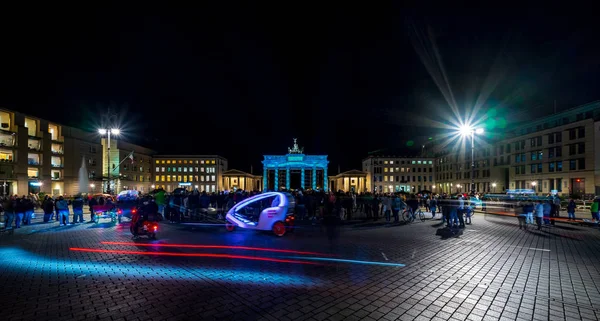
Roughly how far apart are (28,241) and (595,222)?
31134 mm

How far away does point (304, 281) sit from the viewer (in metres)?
Answer: 6.78

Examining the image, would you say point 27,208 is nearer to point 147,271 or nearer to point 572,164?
point 147,271

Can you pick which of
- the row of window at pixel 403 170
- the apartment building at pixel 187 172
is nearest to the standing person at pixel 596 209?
the row of window at pixel 403 170

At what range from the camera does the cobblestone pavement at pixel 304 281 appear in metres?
5.16

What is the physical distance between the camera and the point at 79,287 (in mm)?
6461

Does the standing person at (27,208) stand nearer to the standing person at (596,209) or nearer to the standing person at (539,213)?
the standing person at (539,213)

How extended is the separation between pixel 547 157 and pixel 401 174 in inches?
2041

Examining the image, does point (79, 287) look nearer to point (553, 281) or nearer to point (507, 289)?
point (507, 289)

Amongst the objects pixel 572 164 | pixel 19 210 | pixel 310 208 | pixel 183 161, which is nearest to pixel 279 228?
pixel 310 208

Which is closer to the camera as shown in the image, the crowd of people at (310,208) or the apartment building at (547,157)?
the crowd of people at (310,208)

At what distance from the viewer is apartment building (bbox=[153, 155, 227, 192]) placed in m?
99.4

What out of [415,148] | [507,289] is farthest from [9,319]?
[415,148]

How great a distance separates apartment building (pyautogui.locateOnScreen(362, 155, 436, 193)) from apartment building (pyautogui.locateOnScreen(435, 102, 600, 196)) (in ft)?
80.1

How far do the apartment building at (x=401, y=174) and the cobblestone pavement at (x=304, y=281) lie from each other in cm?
9485
